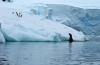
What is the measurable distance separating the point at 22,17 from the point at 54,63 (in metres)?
20.2

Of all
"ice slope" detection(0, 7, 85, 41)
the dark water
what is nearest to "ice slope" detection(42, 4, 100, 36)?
"ice slope" detection(0, 7, 85, 41)

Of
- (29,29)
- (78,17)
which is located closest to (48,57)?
(29,29)

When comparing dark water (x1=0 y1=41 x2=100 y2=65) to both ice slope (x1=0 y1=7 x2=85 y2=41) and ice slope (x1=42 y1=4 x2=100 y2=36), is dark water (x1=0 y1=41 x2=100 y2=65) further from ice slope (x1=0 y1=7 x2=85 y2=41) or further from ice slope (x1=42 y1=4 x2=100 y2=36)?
ice slope (x1=42 y1=4 x2=100 y2=36)

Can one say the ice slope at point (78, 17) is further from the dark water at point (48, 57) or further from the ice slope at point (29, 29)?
the dark water at point (48, 57)

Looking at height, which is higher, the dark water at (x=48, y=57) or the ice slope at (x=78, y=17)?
the dark water at (x=48, y=57)

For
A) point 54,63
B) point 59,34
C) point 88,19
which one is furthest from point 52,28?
point 54,63

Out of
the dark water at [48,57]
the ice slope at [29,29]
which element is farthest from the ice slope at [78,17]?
the dark water at [48,57]

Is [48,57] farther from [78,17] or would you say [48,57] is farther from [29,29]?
[78,17]

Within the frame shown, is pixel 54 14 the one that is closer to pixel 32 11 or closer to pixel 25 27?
pixel 32 11

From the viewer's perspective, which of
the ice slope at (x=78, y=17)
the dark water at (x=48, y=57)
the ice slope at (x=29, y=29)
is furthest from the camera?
the ice slope at (x=78, y=17)

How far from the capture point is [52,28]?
32750 mm

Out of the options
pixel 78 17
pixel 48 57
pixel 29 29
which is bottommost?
pixel 78 17

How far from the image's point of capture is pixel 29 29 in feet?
101

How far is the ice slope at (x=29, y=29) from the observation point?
29.5 metres
